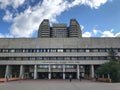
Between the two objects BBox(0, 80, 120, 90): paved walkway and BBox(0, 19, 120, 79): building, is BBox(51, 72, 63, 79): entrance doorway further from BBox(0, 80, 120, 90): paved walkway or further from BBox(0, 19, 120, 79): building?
BBox(0, 80, 120, 90): paved walkway

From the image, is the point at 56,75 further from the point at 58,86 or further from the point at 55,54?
the point at 58,86

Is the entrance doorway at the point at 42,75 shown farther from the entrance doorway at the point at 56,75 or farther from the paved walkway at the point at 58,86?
the paved walkway at the point at 58,86

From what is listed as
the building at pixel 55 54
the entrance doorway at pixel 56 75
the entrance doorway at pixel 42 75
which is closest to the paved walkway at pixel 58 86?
the building at pixel 55 54

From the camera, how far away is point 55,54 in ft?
231

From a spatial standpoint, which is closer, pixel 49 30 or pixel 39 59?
pixel 39 59

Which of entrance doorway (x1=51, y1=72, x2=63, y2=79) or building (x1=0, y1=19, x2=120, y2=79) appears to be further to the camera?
entrance doorway (x1=51, y1=72, x2=63, y2=79)

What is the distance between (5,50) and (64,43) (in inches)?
846

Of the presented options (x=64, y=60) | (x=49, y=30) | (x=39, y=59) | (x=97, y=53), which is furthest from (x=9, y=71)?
(x=49, y=30)

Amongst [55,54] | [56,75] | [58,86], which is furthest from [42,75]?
[58,86]

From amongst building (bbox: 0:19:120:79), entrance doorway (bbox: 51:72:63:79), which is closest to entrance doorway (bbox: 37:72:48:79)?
building (bbox: 0:19:120:79)

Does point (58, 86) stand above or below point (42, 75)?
above

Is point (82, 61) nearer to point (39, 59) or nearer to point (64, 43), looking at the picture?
point (64, 43)

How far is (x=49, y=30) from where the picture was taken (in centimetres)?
19012

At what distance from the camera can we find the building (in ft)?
230
